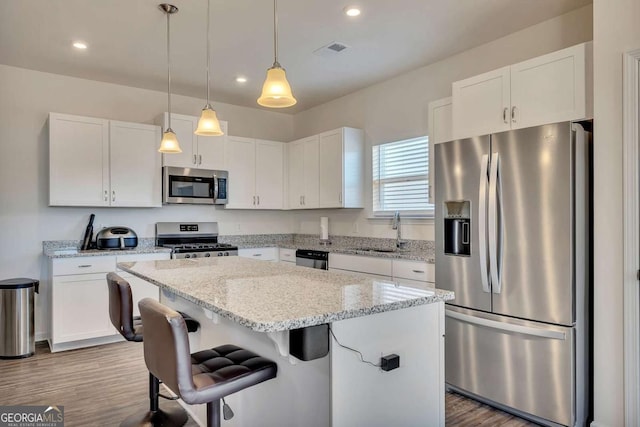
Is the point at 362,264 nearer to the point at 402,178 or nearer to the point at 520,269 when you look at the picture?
the point at 402,178

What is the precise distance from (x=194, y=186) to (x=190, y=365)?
3574 mm

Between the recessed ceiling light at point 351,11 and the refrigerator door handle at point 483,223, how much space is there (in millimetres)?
1379

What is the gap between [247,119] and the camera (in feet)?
18.8

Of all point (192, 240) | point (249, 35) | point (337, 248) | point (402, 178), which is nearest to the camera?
point (249, 35)

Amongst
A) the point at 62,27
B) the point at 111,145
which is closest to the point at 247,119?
the point at 111,145

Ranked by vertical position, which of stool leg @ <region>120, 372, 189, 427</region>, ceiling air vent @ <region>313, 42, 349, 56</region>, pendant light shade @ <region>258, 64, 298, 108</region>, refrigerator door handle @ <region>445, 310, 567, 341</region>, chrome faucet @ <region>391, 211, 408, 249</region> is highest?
ceiling air vent @ <region>313, 42, 349, 56</region>

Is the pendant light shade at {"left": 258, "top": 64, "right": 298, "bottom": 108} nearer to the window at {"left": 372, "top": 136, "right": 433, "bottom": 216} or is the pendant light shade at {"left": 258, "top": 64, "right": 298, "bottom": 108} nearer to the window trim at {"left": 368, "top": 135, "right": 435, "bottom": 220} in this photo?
the window trim at {"left": 368, "top": 135, "right": 435, "bottom": 220}

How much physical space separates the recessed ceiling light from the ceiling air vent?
520 millimetres

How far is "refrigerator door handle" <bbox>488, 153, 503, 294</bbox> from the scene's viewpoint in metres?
2.72

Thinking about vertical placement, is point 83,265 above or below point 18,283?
above

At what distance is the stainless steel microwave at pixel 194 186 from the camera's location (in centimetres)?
468

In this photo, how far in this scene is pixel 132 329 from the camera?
2.37m

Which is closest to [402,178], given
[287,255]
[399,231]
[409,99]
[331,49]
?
[399,231]

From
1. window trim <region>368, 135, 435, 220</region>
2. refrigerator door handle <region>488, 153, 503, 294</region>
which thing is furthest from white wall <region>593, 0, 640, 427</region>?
window trim <region>368, 135, 435, 220</region>
